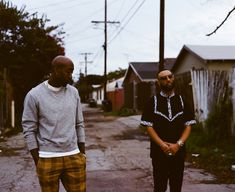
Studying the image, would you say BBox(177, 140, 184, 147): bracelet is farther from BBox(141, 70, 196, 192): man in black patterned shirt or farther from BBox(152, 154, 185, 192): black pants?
BBox(152, 154, 185, 192): black pants

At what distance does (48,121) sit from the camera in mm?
4250

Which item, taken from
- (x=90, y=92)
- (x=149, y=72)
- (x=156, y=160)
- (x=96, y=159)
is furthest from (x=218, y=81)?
(x=90, y=92)

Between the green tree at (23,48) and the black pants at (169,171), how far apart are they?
20.1m

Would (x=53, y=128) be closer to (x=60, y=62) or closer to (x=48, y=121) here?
(x=48, y=121)

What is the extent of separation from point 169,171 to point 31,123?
76.4 inches

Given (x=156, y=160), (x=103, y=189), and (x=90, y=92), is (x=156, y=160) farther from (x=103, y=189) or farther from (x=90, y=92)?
(x=90, y=92)

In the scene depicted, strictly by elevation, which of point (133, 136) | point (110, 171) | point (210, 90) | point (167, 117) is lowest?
point (133, 136)

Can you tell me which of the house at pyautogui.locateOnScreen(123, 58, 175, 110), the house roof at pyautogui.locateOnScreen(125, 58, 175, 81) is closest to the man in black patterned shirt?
the house at pyautogui.locateOnScreen(123, 58, 175, 110)

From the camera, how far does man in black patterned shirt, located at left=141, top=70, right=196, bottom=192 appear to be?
5449 mm

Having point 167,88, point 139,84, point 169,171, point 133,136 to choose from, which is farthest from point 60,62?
point 139,84

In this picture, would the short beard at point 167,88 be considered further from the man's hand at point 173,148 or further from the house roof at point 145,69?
the house roof at point 145,69

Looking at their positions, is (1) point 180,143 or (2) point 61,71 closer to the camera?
(2) point 61,71

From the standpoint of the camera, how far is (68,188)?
4.39 meters

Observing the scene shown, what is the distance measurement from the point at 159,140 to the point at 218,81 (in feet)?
27.6
